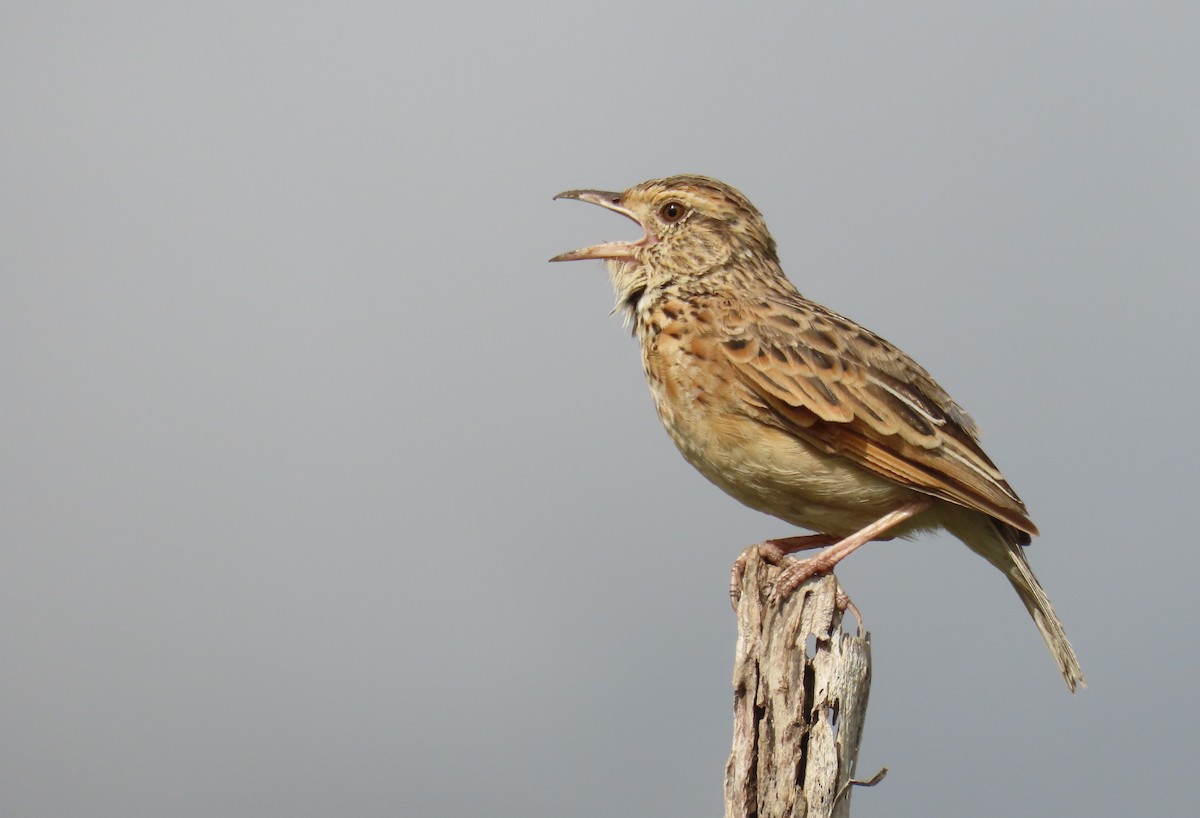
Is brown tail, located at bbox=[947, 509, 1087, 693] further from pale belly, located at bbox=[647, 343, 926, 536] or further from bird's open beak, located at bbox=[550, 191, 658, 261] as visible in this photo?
bird's open beak, located at bbox=[550, 191, 658, 261]

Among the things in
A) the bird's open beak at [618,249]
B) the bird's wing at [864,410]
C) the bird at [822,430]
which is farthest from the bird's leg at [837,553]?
the bird's open beak at [618,249]

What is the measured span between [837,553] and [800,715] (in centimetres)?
115

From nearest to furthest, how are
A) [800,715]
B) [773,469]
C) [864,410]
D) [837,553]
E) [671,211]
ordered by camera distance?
1. [800,715]
2. [837,553]
3. [773,469]
4. [864,410]
5. [671,211]

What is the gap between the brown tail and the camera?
8.39m

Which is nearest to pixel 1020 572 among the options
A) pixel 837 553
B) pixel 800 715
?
pixel 837 553

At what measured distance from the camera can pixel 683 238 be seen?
9.54 m

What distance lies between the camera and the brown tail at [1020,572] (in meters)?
8.39

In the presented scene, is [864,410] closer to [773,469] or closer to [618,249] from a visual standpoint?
[773,469]

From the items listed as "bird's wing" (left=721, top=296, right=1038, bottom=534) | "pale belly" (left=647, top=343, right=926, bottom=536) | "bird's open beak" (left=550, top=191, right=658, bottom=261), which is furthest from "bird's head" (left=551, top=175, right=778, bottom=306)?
"pale belly" (left=647, top=343, right=926, bottom=536)

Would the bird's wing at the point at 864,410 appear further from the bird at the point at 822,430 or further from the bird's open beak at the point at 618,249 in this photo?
the bird's open beak at the point at 618,249

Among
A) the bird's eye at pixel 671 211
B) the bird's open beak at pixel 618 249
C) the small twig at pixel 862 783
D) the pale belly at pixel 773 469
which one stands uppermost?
the bird's eye at pixel 671 211

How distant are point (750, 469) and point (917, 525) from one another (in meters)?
1.28

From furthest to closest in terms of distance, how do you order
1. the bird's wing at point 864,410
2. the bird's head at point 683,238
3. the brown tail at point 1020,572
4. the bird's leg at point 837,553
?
the bird's head at point 683,238
the brown tail at point 1020,572
the bird's wing at point 864,410
the bird's leg at point 837,553

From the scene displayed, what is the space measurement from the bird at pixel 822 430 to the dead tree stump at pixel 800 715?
0.37m
